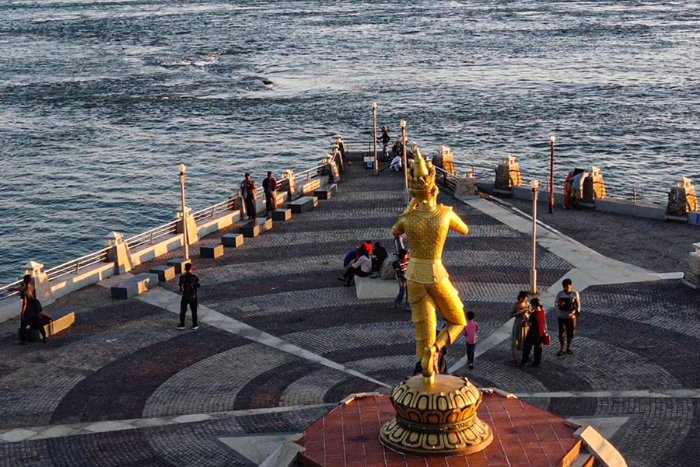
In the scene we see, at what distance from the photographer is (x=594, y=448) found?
19.7 m

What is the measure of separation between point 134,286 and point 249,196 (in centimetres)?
954

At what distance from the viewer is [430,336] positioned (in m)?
19.0

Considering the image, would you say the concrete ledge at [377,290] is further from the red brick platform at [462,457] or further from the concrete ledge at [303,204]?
the concrete ledge at [303,204]

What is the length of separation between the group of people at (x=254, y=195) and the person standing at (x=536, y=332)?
1707cm

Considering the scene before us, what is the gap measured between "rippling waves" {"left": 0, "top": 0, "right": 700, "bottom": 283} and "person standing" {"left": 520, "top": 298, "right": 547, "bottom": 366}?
32.5 metres

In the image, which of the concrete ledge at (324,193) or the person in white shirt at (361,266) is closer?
the person in white shirt at (361,266)

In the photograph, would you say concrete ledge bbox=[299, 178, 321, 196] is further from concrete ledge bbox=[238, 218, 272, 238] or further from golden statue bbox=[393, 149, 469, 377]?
golden statue bbox=[393, 149, 469, 377]

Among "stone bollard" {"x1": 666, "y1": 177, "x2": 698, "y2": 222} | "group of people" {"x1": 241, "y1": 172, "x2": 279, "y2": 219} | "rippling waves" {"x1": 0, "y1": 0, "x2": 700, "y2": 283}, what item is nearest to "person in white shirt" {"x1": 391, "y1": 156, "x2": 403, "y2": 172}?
"group of people" {"x1": 241, "y1": 172, "x2": 279, "y2": 219}

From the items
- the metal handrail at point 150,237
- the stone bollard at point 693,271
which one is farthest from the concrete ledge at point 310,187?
the stone bollard at point 693,271

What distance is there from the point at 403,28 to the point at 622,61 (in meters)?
49.1

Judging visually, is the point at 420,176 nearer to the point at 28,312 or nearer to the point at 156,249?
the point at 28,312

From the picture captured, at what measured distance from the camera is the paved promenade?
22.5 meters

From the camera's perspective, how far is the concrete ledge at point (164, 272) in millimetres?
33781

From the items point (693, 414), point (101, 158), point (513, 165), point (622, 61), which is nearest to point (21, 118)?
point (101, 158)
